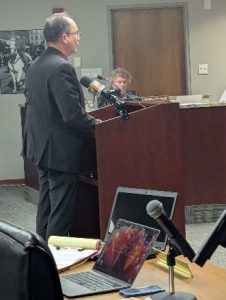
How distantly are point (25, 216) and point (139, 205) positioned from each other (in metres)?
3.60

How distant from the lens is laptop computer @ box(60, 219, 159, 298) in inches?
66.5

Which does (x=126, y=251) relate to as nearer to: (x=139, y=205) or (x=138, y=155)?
(x=139, y=205)

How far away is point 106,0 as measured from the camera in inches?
287

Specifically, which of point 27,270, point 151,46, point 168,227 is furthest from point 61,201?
point 151,46

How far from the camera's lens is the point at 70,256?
6.41ft

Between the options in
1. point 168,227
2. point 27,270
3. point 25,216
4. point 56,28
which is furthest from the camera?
point 25,216

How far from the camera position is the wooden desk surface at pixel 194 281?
1.60 m

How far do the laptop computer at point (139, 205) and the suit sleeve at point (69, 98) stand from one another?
97cm

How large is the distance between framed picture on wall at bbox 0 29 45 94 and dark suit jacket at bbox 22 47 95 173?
4021mm

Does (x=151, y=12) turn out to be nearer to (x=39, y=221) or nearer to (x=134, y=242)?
(x=39, y=221)

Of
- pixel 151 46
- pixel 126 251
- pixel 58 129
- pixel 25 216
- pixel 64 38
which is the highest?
pixel 151 46

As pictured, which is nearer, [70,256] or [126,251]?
[126,251]

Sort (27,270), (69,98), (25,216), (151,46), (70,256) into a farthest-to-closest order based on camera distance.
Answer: (151,46) < (25,216) < (69,98) < (70,256) < (27,270)

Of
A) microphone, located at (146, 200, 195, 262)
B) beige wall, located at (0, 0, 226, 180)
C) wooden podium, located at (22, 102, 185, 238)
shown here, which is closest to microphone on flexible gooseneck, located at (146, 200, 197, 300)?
microphone, located at (146, 200, 195, 262)
